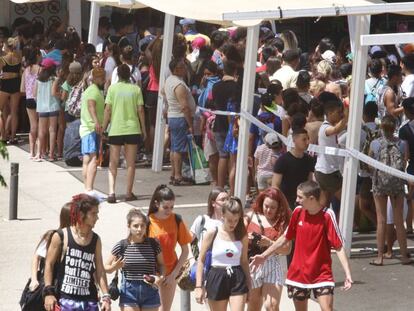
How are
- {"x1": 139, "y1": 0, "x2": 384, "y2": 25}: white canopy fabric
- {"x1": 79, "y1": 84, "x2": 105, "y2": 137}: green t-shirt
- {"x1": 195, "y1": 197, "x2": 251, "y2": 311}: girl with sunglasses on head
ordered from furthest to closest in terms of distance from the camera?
1. {"x1": 79, "y1": 84, "x2": 105, "y2": 137}: green t-shirt
2. {"x1": 139, "y1": 0, "x2": 384, "y2": 25}: white canopy fabric
3. {"x1": 195, "y1": 197, "x2": 251, "y2": 311}: girl with sunglasses on head

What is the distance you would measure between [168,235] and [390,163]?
3.47 meters

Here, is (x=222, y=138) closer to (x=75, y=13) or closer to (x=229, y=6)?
(x=229, y=6)

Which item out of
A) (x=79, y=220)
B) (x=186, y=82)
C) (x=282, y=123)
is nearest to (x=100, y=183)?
(x=186, y=82)

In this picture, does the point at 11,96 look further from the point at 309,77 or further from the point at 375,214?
the point at 375,214

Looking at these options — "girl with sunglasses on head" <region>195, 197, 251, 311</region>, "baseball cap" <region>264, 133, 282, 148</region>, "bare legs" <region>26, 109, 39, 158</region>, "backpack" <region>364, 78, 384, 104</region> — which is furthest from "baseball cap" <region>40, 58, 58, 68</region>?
"girl with sunglasses on head" <region>195, 197, 251, 311</region>

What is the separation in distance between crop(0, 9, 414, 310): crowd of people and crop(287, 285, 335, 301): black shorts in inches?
0.5

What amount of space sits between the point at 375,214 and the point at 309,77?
8.00 ft

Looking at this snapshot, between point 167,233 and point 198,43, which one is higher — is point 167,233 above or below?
below

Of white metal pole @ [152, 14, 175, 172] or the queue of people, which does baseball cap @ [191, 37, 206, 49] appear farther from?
the queue of people

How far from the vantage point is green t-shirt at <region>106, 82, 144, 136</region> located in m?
16.1

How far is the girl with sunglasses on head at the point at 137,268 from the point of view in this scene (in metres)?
9.62

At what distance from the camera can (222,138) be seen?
54.2 feet

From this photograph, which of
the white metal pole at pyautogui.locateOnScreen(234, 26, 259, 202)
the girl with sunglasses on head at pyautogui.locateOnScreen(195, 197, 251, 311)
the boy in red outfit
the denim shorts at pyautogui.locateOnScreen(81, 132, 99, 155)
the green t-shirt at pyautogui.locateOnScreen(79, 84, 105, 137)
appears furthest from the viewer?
the denim shorts at pyautogui.locateOnScreen(81, 132, 99, 155)

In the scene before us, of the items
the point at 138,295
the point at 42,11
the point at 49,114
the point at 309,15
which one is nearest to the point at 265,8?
the point at 309,15
